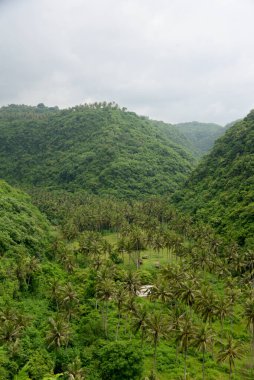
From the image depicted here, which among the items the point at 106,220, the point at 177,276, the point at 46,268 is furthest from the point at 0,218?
the point at 106,220

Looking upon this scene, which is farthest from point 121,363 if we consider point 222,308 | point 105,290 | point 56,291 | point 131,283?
point 56,291

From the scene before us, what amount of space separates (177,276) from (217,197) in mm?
91108

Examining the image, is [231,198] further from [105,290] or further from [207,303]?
[105,290]

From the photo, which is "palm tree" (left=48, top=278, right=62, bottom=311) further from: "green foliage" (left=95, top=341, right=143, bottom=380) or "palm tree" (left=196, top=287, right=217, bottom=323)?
"palm tree" (left=196, top=287, right=217, bottom=323)

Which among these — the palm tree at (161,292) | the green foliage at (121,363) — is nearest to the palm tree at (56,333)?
the green foliage at (121,363)

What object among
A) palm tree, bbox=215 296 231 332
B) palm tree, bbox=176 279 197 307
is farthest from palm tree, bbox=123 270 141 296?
palm tree, bbox=215 296 231 332

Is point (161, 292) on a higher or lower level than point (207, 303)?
higher

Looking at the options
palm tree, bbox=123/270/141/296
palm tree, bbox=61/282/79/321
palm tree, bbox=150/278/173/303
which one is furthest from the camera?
palm tree, bbox=123/270/141/296

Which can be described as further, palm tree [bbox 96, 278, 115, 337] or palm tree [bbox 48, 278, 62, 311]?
palm tree [bbox 48, 278, 62, 311]

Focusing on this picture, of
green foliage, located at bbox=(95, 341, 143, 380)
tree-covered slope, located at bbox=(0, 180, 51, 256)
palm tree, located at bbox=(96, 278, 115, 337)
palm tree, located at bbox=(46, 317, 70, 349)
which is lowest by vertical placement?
green foliage, located at bbox=(95, 341, 143, 380)

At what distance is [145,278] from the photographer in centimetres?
12194

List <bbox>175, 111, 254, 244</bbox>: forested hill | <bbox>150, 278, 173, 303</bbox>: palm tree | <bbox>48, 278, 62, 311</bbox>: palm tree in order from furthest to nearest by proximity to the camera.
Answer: <bbox>175, 111, 254, 244</bbox>: forested hill → <bbox>48, 278, 62, 311</bbox>: palm tree → <bbox>150, 278, 173, 303</bbox>: palm tree

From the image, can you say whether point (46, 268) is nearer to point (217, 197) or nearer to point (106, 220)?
point (106, 220)

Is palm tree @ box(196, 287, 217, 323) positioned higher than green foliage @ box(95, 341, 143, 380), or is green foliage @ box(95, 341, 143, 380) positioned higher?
palm tree @ box(196, 287, 217, 323)
